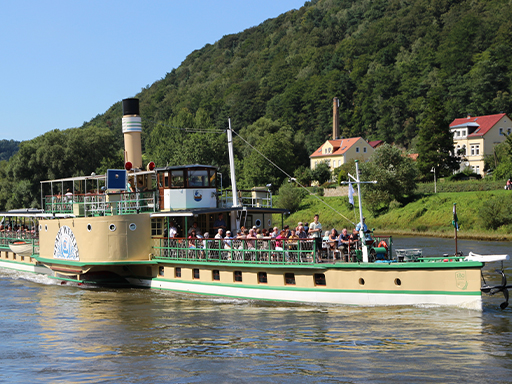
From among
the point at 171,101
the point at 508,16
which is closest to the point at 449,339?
the point at 508,16

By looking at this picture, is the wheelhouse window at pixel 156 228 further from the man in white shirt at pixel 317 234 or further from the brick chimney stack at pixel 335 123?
the brick chimney stack at pixel 335 123

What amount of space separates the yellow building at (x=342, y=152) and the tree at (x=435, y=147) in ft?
94.0

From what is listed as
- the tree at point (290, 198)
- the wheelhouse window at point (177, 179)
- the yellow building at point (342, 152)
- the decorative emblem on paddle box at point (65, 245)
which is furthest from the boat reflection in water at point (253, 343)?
the yellow building at point (342, 152)

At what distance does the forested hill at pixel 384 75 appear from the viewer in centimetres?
11062

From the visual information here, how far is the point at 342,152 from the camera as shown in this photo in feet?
333

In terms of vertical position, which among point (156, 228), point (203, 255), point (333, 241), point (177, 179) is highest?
point (177, 179)

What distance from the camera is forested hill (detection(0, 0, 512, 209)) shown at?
243ft

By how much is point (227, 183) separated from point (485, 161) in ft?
123

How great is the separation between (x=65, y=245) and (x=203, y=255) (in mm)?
7742

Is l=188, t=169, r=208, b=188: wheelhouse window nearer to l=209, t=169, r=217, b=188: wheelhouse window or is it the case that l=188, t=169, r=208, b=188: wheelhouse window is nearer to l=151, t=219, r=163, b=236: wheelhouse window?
l=209, t=169, r=217, b=188: wheelhouse window

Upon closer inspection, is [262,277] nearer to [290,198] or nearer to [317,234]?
[317,234]

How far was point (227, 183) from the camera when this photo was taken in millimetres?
90625

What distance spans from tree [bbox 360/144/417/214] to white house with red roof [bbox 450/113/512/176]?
87.5 ft

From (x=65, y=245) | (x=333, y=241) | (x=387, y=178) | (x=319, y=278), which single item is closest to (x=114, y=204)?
(x=65, y=245)
